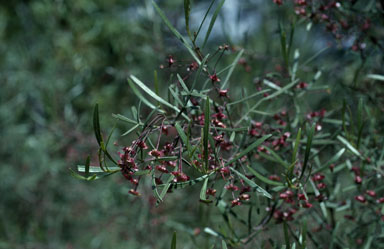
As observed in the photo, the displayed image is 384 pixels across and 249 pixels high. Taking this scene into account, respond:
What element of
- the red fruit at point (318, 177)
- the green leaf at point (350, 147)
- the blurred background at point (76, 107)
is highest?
the green leaf at point (350, 147)

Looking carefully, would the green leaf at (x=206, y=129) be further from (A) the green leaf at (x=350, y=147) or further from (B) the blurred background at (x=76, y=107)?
(B) the blurred background at (x=76, y=107)

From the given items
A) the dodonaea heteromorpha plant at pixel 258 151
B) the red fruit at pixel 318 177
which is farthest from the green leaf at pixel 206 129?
the red fruit at pixel 318 177

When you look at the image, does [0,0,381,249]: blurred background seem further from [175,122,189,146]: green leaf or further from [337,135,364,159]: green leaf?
[175,122,189,146]: green leaf

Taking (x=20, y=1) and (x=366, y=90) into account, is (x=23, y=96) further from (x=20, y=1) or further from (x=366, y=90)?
(x=366, y=90)

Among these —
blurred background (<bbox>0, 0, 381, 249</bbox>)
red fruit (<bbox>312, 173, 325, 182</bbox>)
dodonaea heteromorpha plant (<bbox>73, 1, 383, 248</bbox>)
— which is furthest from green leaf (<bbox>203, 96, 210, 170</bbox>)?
blurred background (<bbox>0, 0, 381, 249</bbox>)

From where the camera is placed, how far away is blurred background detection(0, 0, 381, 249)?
1.56m

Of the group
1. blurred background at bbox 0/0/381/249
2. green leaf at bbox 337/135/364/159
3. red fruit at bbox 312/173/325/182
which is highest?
green leaf at bbox 337/135/364/159

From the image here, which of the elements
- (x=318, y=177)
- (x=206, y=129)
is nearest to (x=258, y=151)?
(x=318, y=177)

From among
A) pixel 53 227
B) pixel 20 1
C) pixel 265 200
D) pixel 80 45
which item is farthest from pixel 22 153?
pixel 265 200

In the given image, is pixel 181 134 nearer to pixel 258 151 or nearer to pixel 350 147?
pixel 258 151

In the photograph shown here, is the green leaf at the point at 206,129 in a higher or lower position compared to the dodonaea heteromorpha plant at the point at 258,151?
higher

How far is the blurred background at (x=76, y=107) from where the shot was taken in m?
1.56

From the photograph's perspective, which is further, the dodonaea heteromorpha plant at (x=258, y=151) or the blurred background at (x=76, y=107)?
the blurred background at (x=76, y=107)

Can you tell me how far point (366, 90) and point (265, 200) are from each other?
324 millimetres
